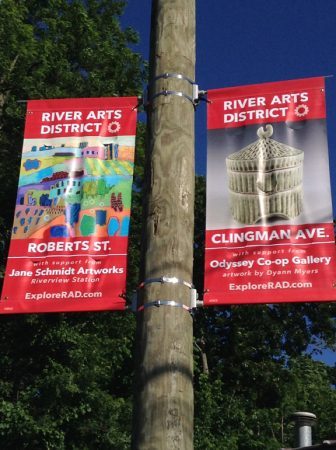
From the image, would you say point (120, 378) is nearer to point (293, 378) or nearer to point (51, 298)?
point (293, 378)

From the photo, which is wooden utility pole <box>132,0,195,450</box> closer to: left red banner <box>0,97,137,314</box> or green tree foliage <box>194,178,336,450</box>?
left red banner <box>0,97,137,314</box>

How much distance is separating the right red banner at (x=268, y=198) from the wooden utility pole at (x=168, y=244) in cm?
77

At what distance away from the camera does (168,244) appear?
4.44 metres

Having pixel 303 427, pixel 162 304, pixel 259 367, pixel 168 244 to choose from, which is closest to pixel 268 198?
pixel 168 244

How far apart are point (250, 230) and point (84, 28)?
19.0 metres

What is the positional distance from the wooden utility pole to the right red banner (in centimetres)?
77

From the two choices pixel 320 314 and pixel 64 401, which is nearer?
pixel 64 401

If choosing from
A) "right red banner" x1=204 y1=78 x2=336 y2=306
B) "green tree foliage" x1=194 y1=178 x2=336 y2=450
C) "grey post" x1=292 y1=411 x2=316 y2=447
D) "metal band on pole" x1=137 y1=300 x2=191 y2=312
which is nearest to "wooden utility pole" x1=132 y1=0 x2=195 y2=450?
"metal band on pole" x1=137 y1=300 x2=191 y2=312

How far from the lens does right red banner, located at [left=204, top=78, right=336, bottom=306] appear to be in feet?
17.4

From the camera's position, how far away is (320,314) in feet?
97.3

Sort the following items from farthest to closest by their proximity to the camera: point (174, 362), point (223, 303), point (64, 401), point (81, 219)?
1. point (64, 401)
2. point (81, 219)
3. point (223, 303)
4. point (174, 362)

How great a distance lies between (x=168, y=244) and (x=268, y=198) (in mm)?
1288

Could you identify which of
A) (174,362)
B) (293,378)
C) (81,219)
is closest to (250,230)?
(81,219)

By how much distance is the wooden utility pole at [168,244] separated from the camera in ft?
13.0
